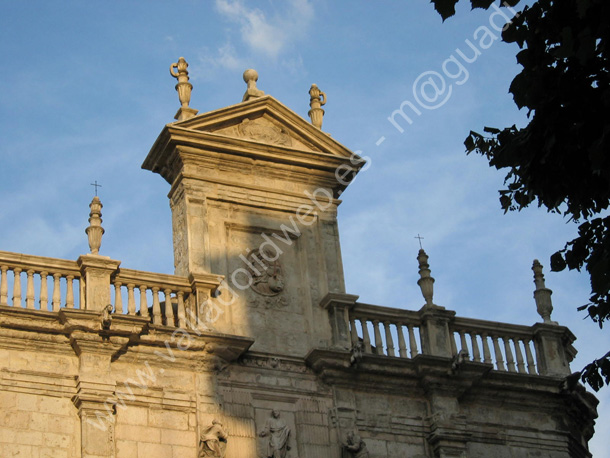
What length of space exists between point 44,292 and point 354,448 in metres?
4.69

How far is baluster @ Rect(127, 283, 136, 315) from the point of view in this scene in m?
18.6

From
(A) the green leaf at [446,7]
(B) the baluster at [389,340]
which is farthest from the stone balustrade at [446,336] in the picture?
(A) the green leaf at [446,7]

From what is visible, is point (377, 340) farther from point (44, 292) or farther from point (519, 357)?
point (44, 292)

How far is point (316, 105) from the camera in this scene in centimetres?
2233

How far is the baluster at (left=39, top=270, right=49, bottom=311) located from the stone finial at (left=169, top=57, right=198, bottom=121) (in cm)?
378

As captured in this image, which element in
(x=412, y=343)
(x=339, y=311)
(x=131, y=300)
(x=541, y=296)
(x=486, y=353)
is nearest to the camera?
(x=131, y=300)

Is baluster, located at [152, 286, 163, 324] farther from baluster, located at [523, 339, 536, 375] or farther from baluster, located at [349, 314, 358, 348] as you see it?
baluster, located at [523, 339, 536, 375]

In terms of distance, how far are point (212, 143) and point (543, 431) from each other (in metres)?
6.56

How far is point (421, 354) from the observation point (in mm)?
19656

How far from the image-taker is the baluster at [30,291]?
706 inches

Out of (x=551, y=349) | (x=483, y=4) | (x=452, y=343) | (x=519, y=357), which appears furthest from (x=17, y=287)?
(x=483, y=4)

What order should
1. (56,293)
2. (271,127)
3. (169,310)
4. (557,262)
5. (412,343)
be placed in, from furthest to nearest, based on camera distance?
1. (271,127)
2. (412,343)
3. (169,310)
4. (56,293)
5. (557,262)

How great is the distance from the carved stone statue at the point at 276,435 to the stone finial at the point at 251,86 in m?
5.53

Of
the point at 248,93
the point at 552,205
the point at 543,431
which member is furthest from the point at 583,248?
the point at 248,93
